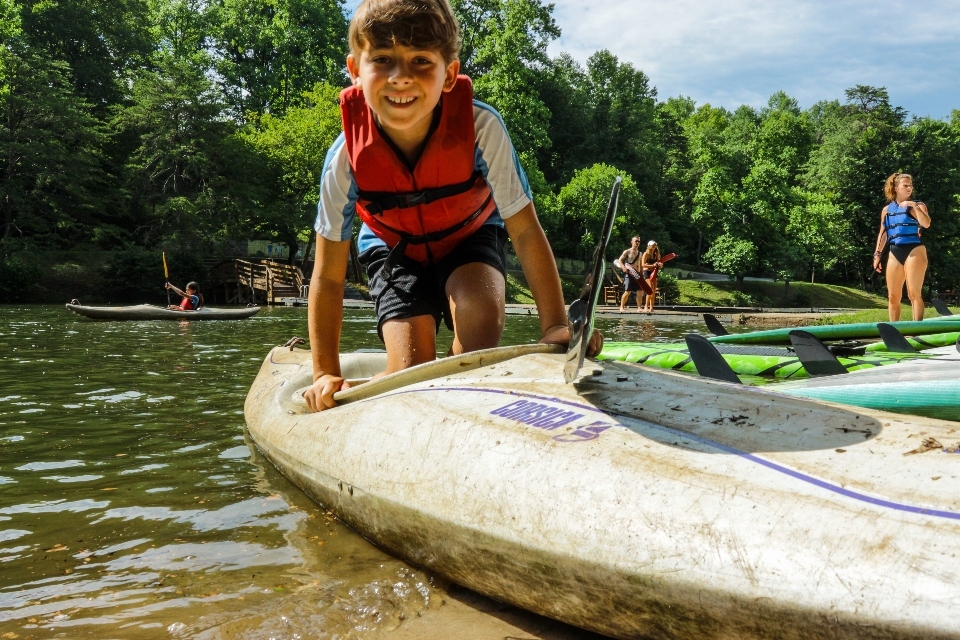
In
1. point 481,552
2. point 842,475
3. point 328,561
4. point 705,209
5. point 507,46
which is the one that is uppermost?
point 507,46

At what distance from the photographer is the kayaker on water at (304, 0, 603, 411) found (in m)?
2.67

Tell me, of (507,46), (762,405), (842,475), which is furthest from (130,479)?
(507,46)

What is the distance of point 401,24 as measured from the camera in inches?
102

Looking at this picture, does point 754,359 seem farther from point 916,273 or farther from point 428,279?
point 916,273

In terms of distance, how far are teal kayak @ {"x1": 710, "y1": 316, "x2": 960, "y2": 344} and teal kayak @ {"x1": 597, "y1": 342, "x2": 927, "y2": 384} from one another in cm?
48

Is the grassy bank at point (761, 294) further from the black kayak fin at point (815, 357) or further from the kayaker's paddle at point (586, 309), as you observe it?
the kayaker's paddle at point (586, 309)

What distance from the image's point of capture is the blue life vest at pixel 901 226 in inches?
316

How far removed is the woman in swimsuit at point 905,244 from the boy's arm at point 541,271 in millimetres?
6268

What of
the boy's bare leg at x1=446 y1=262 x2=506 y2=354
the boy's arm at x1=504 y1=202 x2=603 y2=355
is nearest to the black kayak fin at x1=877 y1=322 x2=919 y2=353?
the boy's bare leg at x1=446 y1=262 x2=506 y2=354

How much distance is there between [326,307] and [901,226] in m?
7.15

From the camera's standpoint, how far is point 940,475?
4.98 ft

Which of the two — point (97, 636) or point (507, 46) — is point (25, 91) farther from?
point (97, 636)

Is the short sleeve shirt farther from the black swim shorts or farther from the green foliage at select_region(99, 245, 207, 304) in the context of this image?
Result: the green foliage at select_region(99, 245, 207, 304)

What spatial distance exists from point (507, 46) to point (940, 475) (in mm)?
38989
